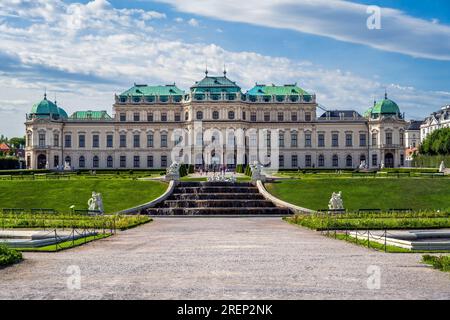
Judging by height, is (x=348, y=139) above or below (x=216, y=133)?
below

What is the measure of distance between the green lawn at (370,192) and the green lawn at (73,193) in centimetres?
1027

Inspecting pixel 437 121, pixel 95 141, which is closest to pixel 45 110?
pixel 95 141

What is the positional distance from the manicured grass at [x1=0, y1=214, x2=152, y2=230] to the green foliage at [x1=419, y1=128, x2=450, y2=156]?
2969 inches

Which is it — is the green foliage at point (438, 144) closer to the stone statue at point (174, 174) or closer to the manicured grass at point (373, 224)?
the stone statue at point (174, 174)

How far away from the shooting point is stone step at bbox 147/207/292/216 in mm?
43625

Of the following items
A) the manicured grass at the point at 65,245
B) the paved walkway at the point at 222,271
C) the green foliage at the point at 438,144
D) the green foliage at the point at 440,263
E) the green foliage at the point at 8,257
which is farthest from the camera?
the green foliage at the point at 438,144

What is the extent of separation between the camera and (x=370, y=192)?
47.8 meters

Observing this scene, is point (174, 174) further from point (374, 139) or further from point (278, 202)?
point (374, 139)

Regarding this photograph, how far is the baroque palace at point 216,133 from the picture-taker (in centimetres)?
9781

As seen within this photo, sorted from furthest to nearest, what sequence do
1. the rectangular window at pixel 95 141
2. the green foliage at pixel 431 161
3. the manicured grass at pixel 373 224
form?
the rectangular window at pixel 95 141 < the green foliage at pixel 431 161 < the manicured grass at pixel 373 224

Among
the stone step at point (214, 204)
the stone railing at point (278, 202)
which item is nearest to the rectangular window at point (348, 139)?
the stone railing at point (278, 202)

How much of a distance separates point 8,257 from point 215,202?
27642 mm
